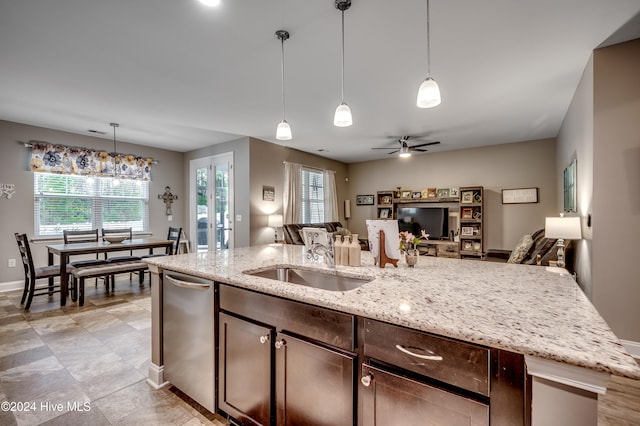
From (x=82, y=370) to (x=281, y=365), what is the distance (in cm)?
197

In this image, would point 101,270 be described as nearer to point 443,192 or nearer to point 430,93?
point 430,93

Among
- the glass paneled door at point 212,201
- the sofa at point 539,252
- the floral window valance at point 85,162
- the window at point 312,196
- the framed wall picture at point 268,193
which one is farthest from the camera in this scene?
the window at point 312,196

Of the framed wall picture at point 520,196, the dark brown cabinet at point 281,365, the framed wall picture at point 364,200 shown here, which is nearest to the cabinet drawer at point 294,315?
the dark brown cabinet at point 281,365

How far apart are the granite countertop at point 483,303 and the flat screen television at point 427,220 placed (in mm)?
4610

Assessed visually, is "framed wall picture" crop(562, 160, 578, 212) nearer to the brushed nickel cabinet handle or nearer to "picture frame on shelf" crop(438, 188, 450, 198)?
"picture frame on shelf" crop(438, 188, 450, 198)

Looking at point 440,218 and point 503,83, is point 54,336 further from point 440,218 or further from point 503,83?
point 440,218

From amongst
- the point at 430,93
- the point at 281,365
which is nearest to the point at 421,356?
the point at 281,365

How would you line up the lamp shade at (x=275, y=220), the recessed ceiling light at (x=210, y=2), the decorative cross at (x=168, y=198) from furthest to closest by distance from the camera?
the decorative cross at (x=168, y=198) → the lamp shade at (x=275, y=220) → the recessed ceiling light at (x=210, y=2)

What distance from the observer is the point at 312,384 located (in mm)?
1260

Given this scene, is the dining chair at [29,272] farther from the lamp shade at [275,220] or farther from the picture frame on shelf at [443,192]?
the picture frame on shelf at [443,192]

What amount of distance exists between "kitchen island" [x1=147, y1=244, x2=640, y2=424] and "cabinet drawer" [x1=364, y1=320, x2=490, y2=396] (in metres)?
0.04

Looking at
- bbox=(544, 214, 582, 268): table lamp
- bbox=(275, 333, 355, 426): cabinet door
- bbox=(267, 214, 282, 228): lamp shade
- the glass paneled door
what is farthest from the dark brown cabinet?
the glass paneled door

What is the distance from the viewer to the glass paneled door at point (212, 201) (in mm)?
5581

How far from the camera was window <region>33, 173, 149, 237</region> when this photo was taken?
465 centimetres
